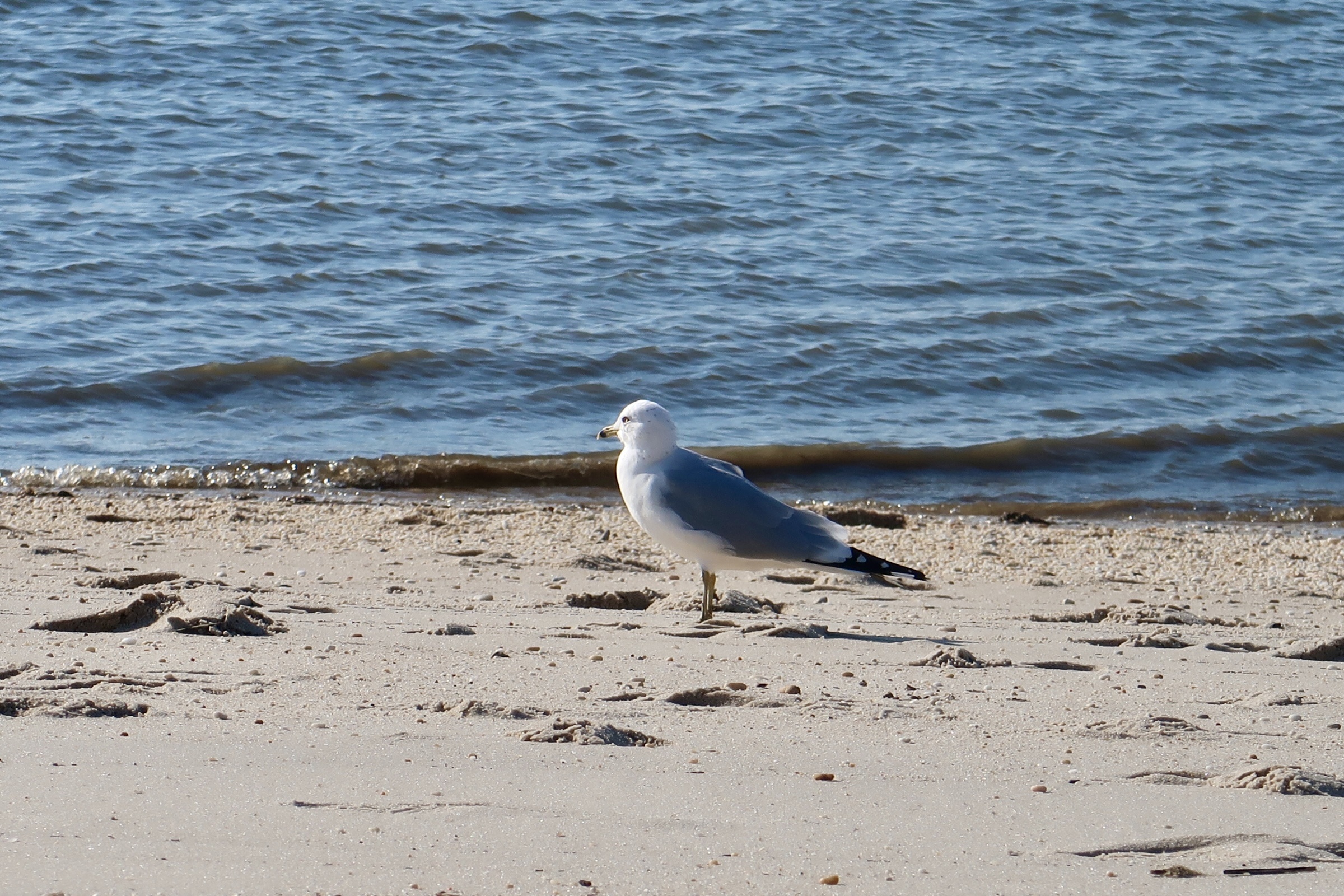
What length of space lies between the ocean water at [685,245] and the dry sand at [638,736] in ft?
9.78

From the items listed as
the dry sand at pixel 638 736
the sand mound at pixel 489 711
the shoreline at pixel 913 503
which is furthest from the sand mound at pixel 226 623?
the shoreline at pixel 913 503

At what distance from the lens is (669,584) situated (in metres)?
5.82

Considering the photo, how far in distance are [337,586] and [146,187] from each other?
8.20 m

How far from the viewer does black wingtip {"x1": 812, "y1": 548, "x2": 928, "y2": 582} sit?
503 cm

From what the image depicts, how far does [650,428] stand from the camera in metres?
5.23

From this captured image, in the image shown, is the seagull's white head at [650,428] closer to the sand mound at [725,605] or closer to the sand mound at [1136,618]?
the sand mound at [725,605]

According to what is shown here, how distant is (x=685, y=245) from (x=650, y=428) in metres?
6.82

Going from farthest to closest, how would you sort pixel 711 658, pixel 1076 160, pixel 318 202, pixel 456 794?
pixel 1076 160, pixel 318 202, pixel 711 658, pixel 456 794

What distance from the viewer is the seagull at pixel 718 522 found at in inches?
198

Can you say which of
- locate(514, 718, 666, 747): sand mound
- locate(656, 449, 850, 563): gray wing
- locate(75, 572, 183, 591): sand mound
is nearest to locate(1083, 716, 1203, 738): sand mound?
locate(514, 718, 666, 747): sand mound

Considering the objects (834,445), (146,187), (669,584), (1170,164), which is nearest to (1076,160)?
(1170,164)

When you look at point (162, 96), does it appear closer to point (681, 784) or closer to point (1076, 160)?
point (1076, 160)

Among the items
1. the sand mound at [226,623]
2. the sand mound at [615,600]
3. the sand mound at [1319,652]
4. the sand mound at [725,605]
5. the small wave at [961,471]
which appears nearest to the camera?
the sand mound at [226,623]

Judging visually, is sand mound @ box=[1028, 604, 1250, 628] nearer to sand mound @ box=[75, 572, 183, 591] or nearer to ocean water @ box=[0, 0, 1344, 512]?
ocean water @ box=[0, 0, 1344, 512]
